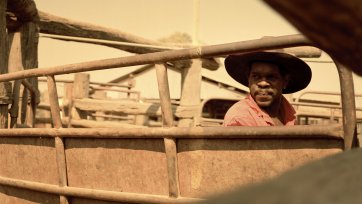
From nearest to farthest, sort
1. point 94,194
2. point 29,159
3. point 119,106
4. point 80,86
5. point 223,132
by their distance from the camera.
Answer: point 223,132 < point 94,194 < point 29,159 < point 119,106 < point 80,86

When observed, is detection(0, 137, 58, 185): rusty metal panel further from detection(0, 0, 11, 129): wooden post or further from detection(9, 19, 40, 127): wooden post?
detection(9, 19, 40, 127): wooden post

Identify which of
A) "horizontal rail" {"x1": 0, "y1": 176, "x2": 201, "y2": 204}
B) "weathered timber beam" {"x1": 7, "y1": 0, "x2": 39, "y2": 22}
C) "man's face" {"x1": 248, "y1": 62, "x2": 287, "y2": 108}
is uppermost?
"weathered timber beam" {"x1": 7, "y1": 0, "x2": 39, "y2": 22}

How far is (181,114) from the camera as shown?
7953 millimetres

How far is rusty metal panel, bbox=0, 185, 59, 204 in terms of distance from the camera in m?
3.29

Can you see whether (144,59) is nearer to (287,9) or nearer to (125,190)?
(125,190)

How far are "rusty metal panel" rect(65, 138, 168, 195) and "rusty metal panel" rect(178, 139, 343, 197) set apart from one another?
0.16 m

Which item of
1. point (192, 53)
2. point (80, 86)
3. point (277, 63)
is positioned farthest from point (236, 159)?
point (80, 86)

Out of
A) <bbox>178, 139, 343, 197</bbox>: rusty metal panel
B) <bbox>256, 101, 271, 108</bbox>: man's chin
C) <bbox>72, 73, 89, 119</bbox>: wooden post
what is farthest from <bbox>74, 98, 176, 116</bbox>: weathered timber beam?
<bbox>178, 139, 343, 197</bbox>: rusty metal panel

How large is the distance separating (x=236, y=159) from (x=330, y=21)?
5.69 feet

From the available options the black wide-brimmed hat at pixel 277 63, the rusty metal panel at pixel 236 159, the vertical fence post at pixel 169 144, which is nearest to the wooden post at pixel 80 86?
the black wide-brimmed hat at pixel 277 63

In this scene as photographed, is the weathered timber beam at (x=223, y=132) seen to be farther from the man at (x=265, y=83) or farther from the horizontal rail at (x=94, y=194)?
the man at (x=265, y=83)

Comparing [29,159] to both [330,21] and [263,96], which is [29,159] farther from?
[330,21]

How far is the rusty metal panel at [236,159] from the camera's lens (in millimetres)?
2156

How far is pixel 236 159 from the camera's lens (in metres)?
2.34
